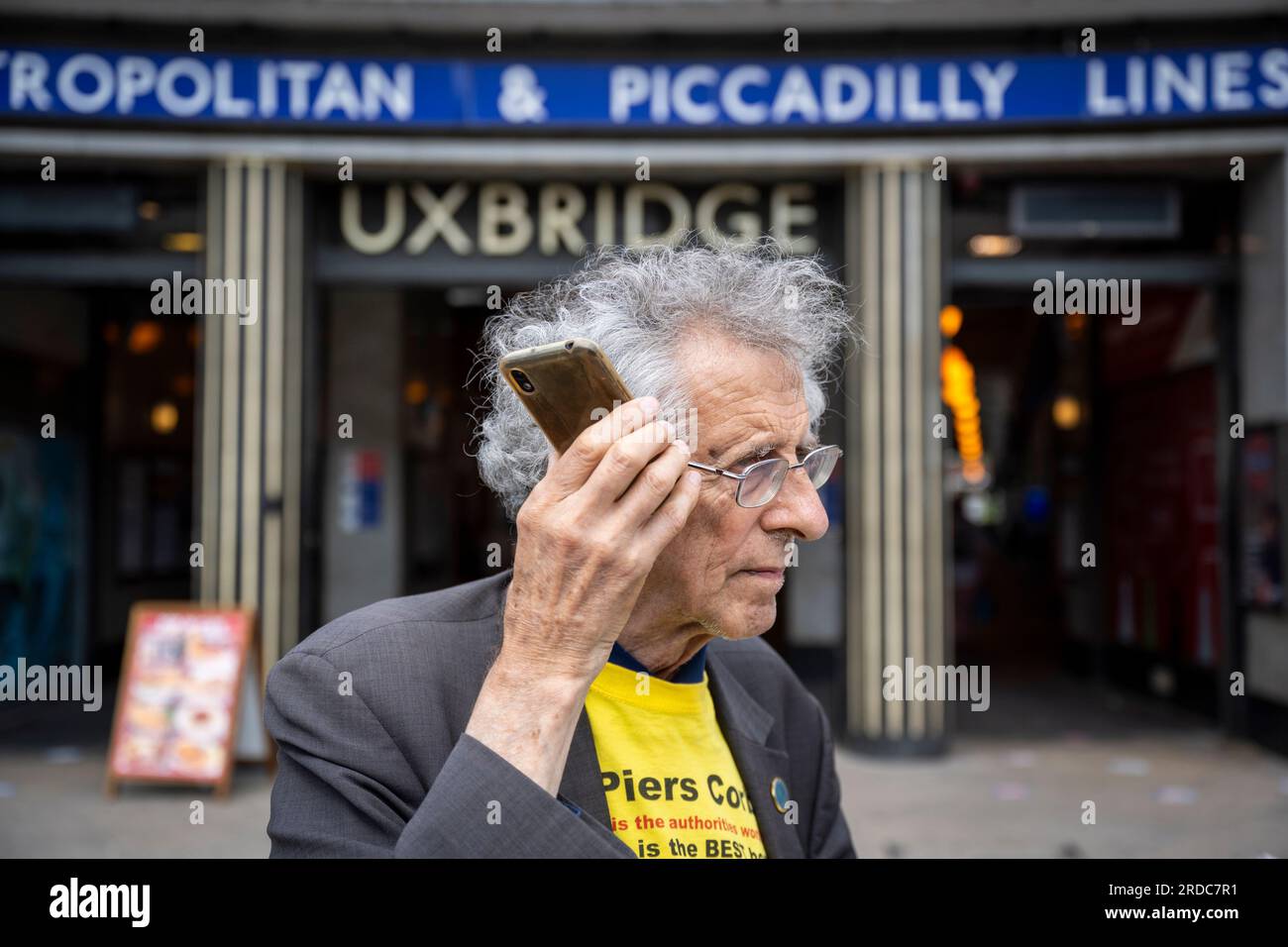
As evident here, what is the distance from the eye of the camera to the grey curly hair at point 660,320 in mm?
1553

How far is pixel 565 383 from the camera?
3.69 feet

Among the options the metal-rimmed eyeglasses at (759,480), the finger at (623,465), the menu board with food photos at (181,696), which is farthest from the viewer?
the menu board with food photos at (181,696)

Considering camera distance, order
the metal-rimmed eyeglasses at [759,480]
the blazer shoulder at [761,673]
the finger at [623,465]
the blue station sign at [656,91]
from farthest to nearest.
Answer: the blue station sign at [656,91] < the blazer shoulder at [761,673] < the metal-rimmed eyeglasses at [759,480] < the finger at [623,465]

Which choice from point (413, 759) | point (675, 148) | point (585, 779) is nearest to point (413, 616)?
point (413, 759)

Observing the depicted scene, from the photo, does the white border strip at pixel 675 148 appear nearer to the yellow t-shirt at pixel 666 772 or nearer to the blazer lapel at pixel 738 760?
the blazer lapel at pixel 738 760

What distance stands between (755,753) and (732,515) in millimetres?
428

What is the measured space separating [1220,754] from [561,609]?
732 centimetres

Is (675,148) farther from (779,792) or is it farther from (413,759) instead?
(413,759)

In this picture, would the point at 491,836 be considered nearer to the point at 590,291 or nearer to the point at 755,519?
the point at 755,519

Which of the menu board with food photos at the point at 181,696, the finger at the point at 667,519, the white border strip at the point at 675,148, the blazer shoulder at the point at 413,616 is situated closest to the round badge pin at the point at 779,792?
the blazer shoulder at the point at 413,616

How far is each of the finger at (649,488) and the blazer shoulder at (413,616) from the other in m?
0.43

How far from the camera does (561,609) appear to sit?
3.70ft

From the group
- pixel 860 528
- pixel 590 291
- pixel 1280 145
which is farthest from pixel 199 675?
pixel 1280 145

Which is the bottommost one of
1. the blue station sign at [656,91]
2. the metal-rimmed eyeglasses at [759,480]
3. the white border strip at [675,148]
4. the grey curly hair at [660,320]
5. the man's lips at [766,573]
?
the man's lips at [766,573]
